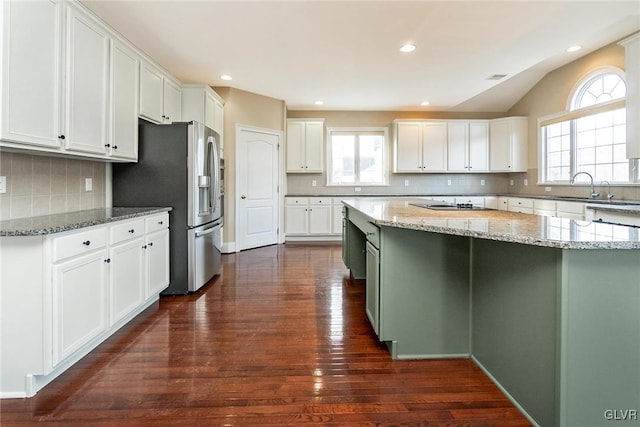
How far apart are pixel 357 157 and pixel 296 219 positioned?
1.83m

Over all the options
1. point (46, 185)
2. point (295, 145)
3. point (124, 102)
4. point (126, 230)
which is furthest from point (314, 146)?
point (46, 185)

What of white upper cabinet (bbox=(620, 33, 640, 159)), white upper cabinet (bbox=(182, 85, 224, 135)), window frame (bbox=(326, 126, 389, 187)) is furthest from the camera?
window frame (bbox=(326, 126, 389, 187))

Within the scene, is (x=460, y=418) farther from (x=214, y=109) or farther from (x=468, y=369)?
(x=214, y=109)

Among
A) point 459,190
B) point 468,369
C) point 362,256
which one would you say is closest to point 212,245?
point 362,256

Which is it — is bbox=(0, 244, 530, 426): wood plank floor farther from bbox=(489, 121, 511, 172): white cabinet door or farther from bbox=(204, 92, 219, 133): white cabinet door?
bbox=(489, 121, 511, 172): white cabinet door

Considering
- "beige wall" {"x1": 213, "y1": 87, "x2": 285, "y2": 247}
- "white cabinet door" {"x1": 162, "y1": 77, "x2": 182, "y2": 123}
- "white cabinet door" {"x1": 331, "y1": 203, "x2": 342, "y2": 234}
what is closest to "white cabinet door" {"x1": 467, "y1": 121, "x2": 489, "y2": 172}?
"white cabinet door" {"x1": 331, "y1": 203, "x2": 342, "y2": 234}

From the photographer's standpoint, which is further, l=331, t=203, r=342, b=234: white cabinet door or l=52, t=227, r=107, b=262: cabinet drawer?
l=331, t=203, r=342, b=234: white cabinet door

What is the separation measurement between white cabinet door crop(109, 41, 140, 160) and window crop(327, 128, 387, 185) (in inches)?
169

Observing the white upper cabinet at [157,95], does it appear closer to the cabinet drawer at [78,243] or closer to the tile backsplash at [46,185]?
the tile backsplash at [46,185]

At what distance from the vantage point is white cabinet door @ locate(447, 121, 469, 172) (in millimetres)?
6723

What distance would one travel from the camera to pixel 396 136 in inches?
265
